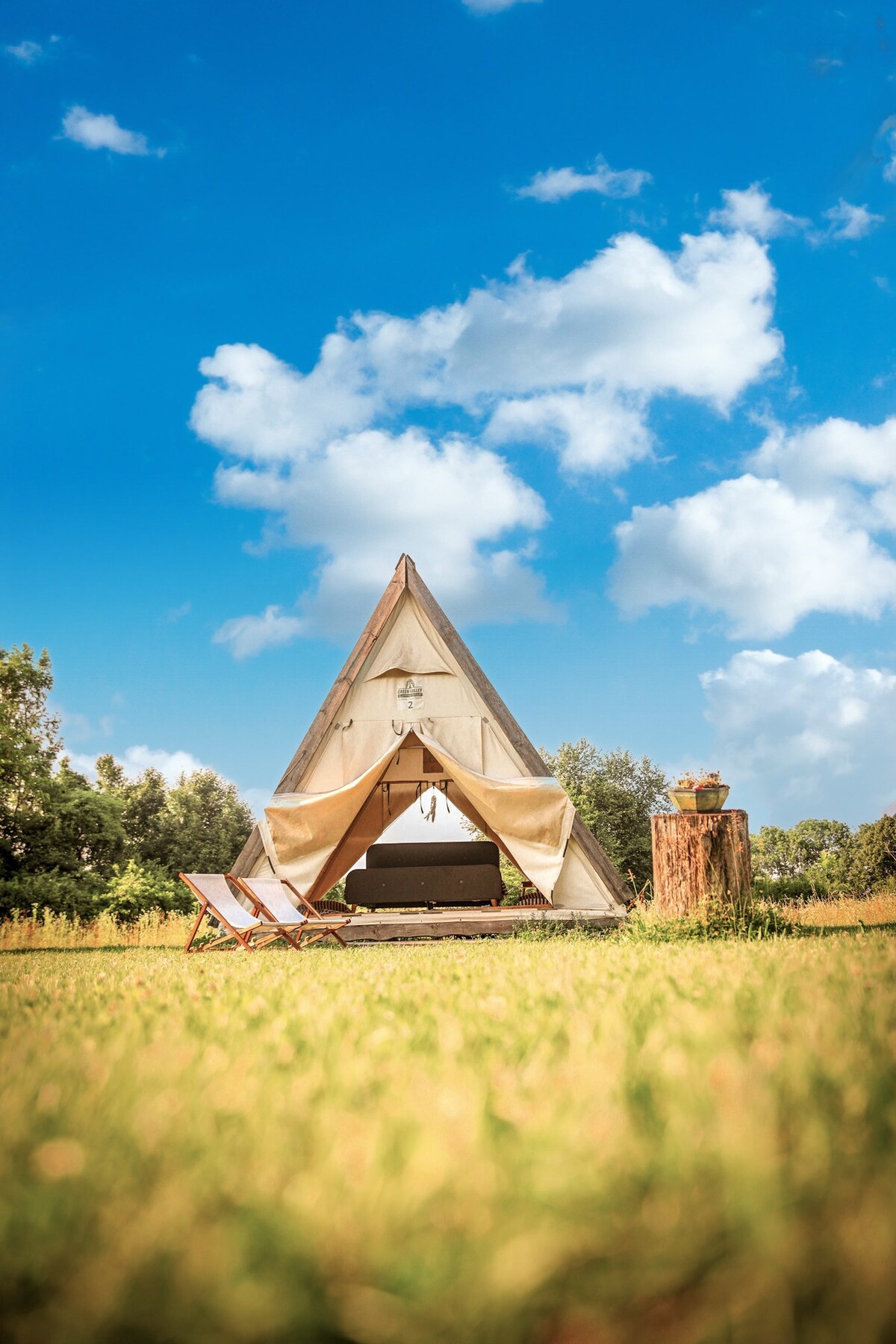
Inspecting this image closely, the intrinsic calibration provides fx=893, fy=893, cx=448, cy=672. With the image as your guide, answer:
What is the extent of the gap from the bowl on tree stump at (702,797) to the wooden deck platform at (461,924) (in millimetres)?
2462

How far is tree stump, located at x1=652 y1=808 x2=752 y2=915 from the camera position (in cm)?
627

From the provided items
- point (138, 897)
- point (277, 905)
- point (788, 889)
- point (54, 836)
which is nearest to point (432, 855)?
point (277, 905)

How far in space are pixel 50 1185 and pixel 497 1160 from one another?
576 millimetres

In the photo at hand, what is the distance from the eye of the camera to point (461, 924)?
8898 millimetres

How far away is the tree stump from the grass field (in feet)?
14.1

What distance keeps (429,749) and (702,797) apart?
3480mm

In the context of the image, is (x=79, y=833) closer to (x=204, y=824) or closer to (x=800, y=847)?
(x=204, y=824)

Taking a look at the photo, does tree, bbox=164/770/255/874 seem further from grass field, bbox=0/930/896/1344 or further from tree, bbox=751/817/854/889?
grass field, bbox=0/930/896/1344

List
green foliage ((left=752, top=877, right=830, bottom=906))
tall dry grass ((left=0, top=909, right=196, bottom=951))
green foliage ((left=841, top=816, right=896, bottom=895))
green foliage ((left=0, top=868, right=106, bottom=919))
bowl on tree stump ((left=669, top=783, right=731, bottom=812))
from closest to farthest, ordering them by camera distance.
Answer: bowl on tree stump ((left=669, top=783, right=731, bottom=812))
tall dry grass ((left=0, top=909, right=196, bottom=951))
green foliage ((left=752, top=877, right=830, bottom=906))
green foliage ((left=0, top=868, right=106, bottom=919))
green foliage ((left=841, top=816, right=896, bottom=895))

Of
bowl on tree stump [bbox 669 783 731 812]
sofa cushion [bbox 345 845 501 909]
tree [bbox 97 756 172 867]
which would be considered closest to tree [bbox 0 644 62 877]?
tree [bbox 97 756 172 867]

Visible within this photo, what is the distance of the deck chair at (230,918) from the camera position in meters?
7.07

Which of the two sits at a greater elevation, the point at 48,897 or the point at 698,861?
the point at 698,861

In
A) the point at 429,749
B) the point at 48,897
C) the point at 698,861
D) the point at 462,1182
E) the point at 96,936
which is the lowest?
the point at 96,936

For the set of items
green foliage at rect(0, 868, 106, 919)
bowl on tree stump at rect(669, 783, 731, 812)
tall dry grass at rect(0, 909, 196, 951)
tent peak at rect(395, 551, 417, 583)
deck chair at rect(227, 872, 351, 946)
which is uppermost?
tent peak at rect(395, 551, 417, 583)
